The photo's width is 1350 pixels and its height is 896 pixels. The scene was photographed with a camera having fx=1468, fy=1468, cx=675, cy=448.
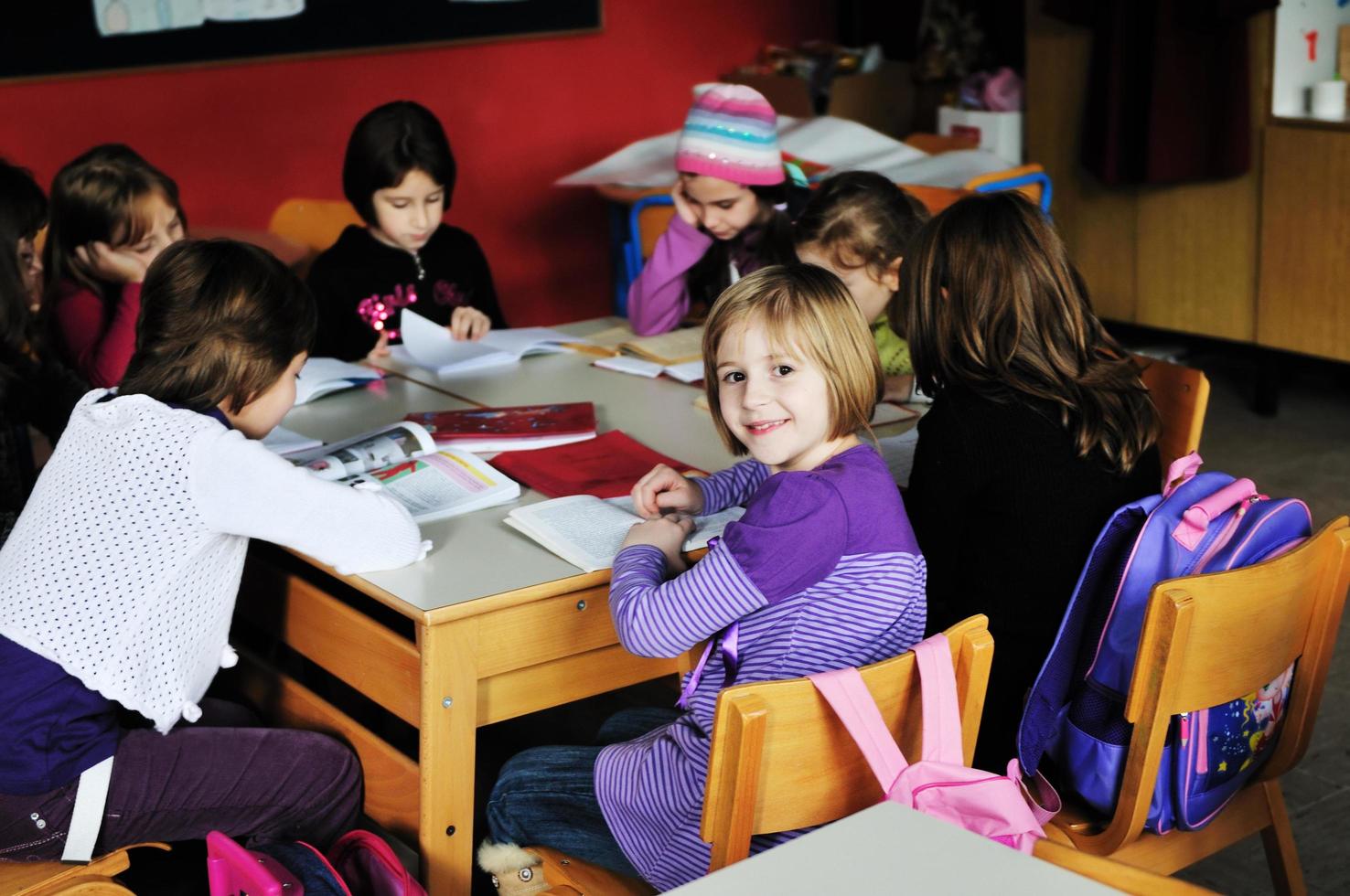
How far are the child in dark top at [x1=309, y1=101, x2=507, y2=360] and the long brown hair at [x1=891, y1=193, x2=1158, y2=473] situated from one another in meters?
1.26

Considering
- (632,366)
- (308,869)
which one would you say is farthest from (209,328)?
(632,366)

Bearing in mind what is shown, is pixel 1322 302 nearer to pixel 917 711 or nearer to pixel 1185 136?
pixel 1185 136

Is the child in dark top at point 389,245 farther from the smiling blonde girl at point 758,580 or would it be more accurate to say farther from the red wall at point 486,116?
the red wall at point 486,116

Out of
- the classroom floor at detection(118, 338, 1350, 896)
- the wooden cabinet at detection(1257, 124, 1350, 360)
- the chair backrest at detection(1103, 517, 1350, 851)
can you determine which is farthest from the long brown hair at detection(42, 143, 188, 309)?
the wooden cabinet at detection(1257, 124, 1350, 360)

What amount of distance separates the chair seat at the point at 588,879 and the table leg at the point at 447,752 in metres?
0.10

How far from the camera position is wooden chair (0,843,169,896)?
1547mm

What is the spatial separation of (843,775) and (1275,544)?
0.56m

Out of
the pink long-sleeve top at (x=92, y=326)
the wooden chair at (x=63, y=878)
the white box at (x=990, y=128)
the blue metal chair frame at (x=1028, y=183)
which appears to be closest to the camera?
the wooden chair at (x=63, y=878)

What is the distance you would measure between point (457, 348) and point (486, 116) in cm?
231

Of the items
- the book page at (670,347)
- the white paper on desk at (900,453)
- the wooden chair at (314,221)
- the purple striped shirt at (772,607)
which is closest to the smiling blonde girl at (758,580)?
the purple striped shirt at (772,607)

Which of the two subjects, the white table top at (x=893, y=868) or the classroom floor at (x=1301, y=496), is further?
the classroom floor at (x=1301, y=496)

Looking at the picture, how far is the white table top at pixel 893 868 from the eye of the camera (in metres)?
0.92

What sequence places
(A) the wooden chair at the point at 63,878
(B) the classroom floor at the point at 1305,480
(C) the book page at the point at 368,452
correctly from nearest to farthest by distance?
(A) the wooden chair at the point at 63,878 → (C) the book page at the point at 368,452 → (B) the classroom floor at the point at 1305,480

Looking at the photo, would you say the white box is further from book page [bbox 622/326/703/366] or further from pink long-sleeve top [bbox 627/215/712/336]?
book page [bbox 622/326/703/366]
